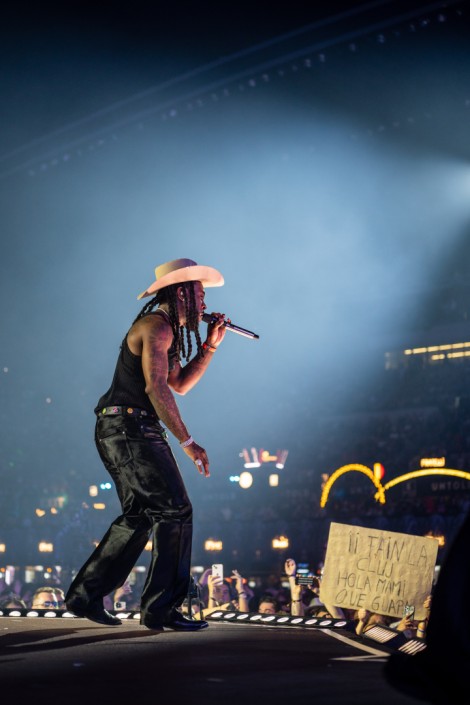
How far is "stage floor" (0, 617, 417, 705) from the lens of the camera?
2.58m

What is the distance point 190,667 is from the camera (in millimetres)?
3207

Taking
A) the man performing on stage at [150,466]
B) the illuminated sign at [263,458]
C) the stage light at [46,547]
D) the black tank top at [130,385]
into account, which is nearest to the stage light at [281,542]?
the illuminated sign at [263,458]

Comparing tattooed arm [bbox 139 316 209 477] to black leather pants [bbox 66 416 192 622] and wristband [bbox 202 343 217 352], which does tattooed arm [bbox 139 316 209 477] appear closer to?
black leather pants [bbox 66 416 192 622]

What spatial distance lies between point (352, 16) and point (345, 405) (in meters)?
26.7

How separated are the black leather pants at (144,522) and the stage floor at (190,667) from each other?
0.70 ft

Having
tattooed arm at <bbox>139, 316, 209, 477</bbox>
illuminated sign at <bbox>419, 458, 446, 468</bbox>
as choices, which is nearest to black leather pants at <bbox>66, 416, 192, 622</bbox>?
tattooed arm at <bbox>139, 316, 209, 477</bbox>

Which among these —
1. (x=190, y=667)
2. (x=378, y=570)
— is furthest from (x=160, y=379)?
(x=378, y=570)

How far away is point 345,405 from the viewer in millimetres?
42406

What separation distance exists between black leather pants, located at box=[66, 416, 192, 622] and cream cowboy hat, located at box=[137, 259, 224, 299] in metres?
0.75

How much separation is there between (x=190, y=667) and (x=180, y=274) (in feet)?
7.66

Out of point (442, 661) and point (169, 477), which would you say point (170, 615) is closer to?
point (169, 477)

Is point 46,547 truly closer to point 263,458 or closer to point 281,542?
point 263,458

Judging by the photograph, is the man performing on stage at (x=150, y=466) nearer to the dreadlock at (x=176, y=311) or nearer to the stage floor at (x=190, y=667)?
the dreadlock at (x=176, y=311)

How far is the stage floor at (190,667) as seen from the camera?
102 inches
